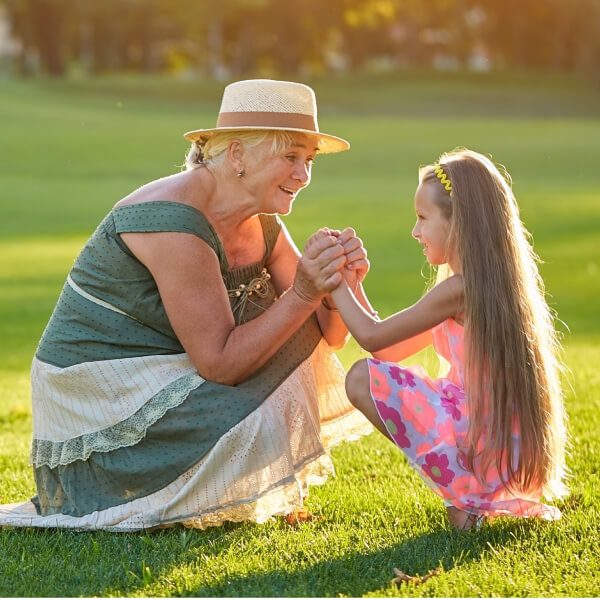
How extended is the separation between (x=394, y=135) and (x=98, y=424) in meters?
28.4

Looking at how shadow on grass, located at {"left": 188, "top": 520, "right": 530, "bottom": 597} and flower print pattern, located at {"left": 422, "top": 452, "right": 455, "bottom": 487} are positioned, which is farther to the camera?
flower print pattern, located at {"left": 422, "top": 452, "right": 455, "bottom": 487}

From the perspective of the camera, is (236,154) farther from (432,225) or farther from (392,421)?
(392,421)

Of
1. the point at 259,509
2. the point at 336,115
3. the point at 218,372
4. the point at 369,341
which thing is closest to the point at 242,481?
the point at 259,509

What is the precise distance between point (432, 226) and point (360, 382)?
0.58 meters

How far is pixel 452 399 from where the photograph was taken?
4105 mm

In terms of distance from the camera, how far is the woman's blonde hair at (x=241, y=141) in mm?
4258

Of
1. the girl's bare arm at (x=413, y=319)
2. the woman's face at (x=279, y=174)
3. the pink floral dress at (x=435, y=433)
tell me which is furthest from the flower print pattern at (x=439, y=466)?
the woman's face at (x=279, y=174)

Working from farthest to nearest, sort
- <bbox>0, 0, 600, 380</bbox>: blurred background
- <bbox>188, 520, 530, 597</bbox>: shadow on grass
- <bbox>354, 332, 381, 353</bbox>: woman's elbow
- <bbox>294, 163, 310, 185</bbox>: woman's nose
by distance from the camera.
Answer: <bbox>0, 0, 600, 380</bbox>: blurred background < <bbox>294, 163, 310, 185</bbox>: woman's nose < <bbox>354, 332, 381, 353</bbox>: woman's elbow < <bbox>188, 520, 530, 597</bbox>: shadow on grass

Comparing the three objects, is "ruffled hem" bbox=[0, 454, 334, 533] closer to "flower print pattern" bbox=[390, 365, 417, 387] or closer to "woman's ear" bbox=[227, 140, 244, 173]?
"flower print pattern" bbox=[390, 365, 417, 387]

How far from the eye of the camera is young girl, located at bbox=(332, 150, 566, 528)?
13.1 feet

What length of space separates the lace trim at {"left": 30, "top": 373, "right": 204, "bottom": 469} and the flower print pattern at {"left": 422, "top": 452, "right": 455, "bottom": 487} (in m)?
0.82

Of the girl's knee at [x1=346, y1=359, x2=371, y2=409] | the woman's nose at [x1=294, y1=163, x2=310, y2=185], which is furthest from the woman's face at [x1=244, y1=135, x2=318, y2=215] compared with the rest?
the girl's knee at [x1=346, y1=359, x2=371, y2=409]

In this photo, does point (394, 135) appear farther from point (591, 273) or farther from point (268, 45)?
point (268, 45)

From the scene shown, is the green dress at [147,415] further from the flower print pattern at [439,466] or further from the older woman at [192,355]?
the flower print pattern at [439,466]
